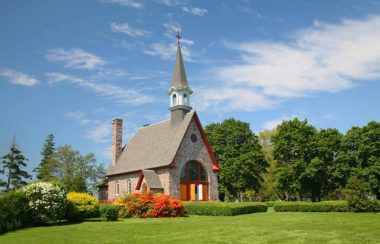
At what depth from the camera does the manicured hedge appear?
29703 mm

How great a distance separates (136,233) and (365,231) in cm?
994

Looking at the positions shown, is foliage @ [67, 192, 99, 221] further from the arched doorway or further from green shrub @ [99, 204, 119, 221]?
the arched doorway

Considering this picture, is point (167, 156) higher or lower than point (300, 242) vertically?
higher

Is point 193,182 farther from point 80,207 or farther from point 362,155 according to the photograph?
point 362,155

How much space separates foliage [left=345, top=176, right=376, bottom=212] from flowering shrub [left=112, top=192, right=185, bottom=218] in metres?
12.1

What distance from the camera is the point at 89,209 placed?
26.6 metres

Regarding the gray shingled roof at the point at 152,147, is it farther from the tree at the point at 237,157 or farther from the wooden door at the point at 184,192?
the tree at the point at 237,157

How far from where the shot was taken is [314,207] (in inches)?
1220

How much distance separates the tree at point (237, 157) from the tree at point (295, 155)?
3023 mm

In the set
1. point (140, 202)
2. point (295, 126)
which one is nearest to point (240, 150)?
point (295, 126)

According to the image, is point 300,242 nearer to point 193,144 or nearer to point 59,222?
point 59,222

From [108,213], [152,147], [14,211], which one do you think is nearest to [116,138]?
[152,147]

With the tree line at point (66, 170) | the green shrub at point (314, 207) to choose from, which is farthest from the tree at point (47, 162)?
the green shrub at point (314, 207)

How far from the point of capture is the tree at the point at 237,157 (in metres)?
51.7
